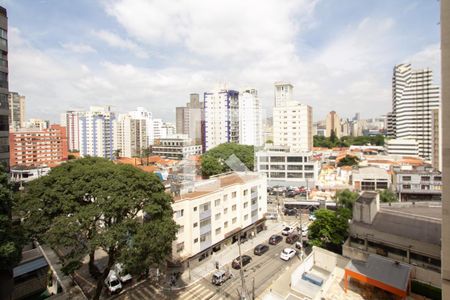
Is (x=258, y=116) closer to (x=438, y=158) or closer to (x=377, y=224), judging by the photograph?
(x=438, y=158)

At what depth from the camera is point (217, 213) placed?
85.3 ft

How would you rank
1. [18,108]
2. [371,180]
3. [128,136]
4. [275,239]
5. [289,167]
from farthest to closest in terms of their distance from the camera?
[18,108]
[128,136]
[289,167]
[371,180]
[275,239]

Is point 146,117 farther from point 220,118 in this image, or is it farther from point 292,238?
point 292,238

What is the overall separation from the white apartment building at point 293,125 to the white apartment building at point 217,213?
44.2 metres

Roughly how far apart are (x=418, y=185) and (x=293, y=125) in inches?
1462

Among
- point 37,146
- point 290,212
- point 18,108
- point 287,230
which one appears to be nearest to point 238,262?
point 287,230

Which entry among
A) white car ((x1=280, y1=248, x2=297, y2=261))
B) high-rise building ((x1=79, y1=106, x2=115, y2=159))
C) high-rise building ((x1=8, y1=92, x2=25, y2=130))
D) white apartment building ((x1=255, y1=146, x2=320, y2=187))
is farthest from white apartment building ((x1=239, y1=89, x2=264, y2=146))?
high-rise building ((x1=8, y1=92, x2=25, y2=130))

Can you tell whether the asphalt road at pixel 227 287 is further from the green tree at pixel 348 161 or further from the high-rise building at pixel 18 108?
the high-rise building at pixel 18 108

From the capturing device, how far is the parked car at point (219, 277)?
2106 cm

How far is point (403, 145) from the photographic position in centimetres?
7806

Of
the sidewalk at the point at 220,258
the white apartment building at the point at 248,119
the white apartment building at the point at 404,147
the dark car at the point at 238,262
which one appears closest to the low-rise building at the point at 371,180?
the sidewalk at the point at 220,258

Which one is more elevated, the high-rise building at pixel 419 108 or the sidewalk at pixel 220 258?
the high-rise building at pixel 419 108

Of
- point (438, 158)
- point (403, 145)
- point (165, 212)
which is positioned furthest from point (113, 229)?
point (403, 145)

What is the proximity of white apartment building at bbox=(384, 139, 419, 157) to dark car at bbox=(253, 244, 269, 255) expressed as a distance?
233 ft
